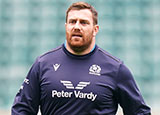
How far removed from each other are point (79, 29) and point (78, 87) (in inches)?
24.1

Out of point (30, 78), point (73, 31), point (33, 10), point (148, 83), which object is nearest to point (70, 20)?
point (73, 31)

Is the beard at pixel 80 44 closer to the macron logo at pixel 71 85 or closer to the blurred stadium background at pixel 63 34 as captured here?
the macron logo at pixel 71 85

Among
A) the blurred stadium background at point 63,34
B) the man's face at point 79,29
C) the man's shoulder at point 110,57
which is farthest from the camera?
the blurred stadium background at point 63,34

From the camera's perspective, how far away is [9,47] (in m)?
53.3

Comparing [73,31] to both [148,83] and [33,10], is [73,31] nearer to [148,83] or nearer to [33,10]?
[148,83]

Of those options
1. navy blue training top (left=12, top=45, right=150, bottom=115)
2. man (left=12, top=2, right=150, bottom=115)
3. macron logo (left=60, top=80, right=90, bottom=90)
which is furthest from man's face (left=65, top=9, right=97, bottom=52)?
macron logo (left=60, top=80, right=90, bottom=90)

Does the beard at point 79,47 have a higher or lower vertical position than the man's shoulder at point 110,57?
higher

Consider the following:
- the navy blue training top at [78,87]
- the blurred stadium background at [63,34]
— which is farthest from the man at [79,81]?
the blurred stadium background at [63,34]

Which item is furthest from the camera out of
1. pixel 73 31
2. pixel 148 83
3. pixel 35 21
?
pixel 35 21

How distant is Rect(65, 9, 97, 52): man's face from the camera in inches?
260

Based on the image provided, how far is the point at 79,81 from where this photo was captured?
6.70 meters

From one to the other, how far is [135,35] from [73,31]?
46782mm

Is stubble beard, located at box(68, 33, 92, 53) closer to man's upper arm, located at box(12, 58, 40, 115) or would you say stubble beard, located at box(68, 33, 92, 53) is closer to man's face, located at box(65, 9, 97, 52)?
man's face, located at box(65, 9, 97, 52)

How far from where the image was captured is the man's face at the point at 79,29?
660 cm
